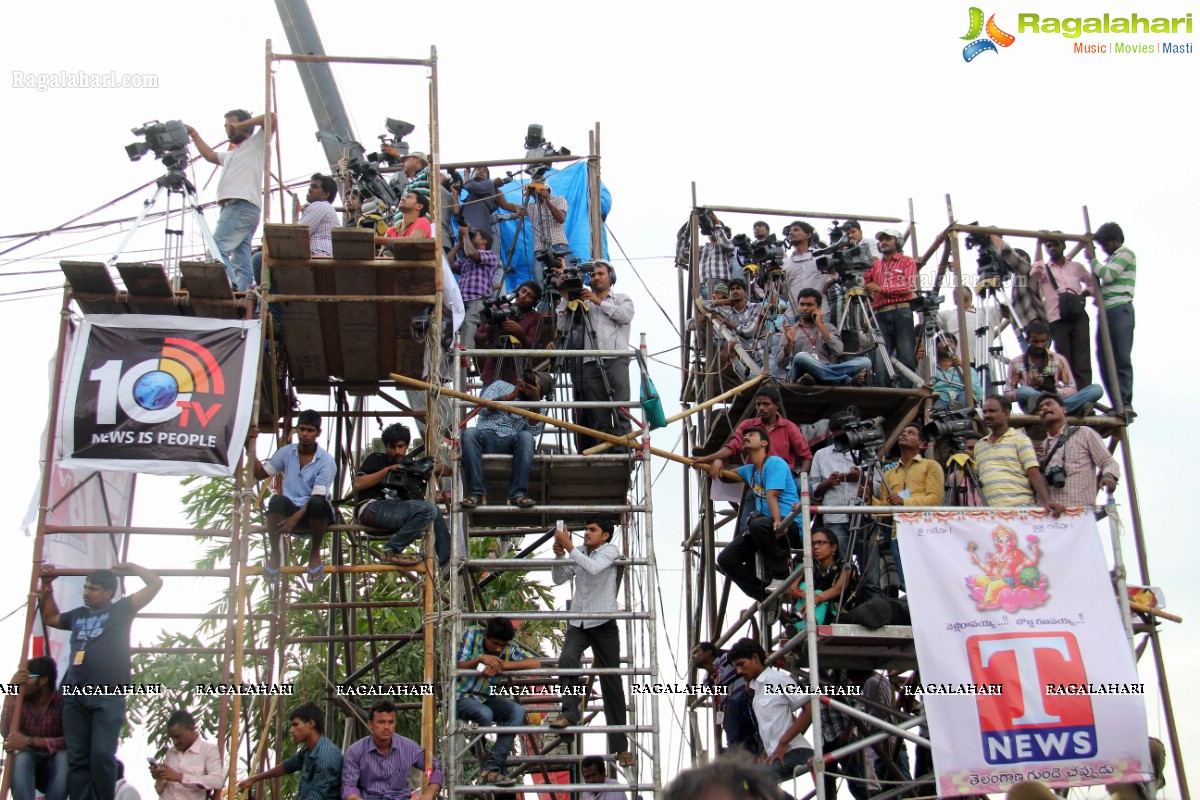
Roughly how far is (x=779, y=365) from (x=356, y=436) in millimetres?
4180

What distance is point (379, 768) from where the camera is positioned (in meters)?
8.58

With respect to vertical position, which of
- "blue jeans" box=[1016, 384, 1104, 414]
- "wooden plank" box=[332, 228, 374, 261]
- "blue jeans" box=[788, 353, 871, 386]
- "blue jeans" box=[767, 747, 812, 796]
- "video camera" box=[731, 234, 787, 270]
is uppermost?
"video camera" box=[731, 234, 787, 270]

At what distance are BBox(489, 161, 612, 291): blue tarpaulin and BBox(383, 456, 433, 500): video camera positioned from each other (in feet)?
13.6

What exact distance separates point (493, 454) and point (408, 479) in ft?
3.60

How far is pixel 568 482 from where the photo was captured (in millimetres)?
11039

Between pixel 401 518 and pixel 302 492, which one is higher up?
pixel 302 492

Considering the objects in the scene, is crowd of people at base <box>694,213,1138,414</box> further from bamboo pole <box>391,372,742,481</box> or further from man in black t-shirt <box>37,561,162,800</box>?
man in black t-shirt <box>37,561,162,800</box>

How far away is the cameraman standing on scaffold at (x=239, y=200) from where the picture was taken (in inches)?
420

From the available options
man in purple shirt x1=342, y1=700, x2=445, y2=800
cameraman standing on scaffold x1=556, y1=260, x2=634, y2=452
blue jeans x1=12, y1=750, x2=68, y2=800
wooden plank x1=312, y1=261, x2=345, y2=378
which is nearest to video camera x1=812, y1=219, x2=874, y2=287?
cameraman standing on scaffold x1=556, y1=260, x2=634, y2=452

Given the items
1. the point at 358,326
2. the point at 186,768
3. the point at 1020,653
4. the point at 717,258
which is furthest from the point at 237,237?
the point at 1020,653

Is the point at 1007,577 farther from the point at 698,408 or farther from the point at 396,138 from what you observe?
the point at 396,138

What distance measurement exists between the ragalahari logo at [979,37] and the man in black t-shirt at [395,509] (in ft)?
27.6

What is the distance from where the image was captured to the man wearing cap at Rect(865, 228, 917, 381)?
39.1 feet

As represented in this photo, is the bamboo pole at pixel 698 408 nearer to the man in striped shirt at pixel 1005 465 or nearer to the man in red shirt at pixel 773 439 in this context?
the man in red shirt at pixel 773 439
